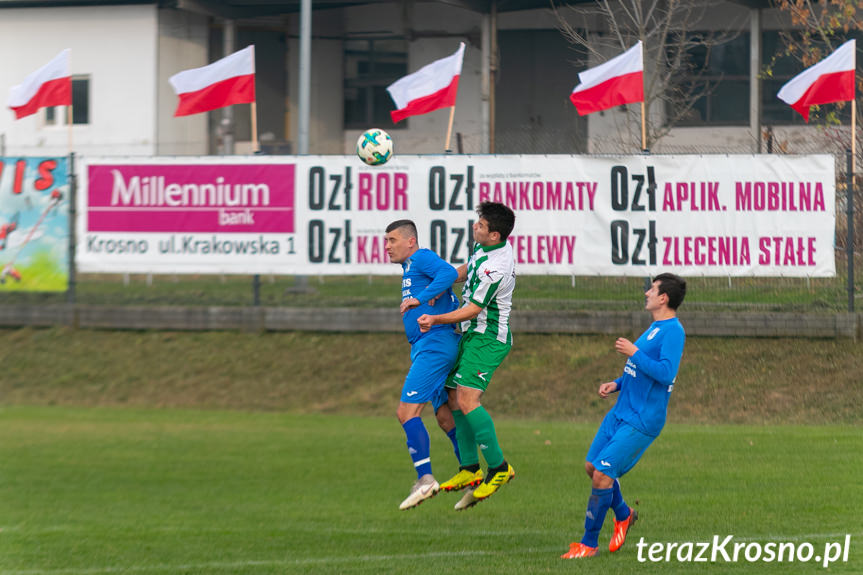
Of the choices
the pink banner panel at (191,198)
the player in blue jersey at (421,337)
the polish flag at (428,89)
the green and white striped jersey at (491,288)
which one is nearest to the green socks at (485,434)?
the player in blue jersey at (421,337)

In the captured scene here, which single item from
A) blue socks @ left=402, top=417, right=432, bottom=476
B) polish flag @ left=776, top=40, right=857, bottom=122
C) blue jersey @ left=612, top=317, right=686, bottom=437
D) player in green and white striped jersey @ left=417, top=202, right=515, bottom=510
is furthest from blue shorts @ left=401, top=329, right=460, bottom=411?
polish flag @ left=776, top=40, right=857, bottom=122

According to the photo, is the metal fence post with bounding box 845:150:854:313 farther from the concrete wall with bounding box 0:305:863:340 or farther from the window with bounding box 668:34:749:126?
the window with bounding box 668:34:749:126

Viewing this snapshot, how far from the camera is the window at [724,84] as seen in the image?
29938mm

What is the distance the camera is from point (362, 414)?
18.1 meters

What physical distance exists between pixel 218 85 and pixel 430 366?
11.9 m

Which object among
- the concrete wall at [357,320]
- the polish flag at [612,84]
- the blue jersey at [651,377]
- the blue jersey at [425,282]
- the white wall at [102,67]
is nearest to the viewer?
the blue jersey at [651,377]

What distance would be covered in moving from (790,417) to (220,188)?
999 centimetres

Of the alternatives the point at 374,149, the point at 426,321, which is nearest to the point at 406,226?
the point at 426,321

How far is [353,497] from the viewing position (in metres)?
12.7

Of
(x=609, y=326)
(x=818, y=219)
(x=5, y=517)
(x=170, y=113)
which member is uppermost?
(x=170, y=113)

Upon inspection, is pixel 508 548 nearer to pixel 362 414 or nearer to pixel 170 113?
pixel 362 414

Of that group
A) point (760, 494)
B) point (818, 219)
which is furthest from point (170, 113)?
point (760, 494)

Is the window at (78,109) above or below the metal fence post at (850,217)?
above

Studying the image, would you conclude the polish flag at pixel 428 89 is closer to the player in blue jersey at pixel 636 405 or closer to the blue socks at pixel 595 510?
the player in blue jersey at pixel 636 405
